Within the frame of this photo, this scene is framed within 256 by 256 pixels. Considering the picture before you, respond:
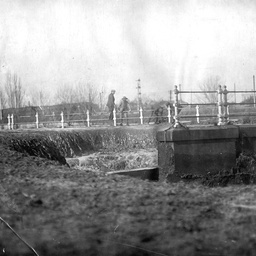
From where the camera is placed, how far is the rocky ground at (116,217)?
254 cm

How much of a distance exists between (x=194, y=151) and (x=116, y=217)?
662 centimetres

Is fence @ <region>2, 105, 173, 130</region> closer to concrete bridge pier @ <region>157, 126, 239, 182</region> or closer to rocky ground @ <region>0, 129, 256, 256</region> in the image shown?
concrete bridge pier @ <region>157, 126, 239, 182</region>

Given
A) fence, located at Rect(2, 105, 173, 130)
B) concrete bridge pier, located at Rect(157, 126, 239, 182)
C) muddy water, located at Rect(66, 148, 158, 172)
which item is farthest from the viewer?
fence, located at Rect(2, 105, 173, 130)

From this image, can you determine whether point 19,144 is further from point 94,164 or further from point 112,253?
point 112,253

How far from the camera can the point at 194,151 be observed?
9562 millimetres

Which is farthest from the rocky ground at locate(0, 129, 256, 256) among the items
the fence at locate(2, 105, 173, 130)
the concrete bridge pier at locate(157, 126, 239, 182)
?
the fence at locate(2, 105, 173, 130)

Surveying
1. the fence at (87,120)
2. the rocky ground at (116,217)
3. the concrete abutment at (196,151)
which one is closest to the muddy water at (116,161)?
the fence at (87,120)

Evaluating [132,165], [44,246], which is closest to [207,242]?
[44,246]

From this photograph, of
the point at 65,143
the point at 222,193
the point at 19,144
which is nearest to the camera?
the point at 222,193

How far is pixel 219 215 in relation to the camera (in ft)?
10.5

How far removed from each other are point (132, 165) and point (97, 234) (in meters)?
11.2

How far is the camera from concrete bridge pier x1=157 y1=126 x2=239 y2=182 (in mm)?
9430

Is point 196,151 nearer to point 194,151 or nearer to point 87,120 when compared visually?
point 194,151

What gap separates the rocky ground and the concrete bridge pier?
461 centimetres
